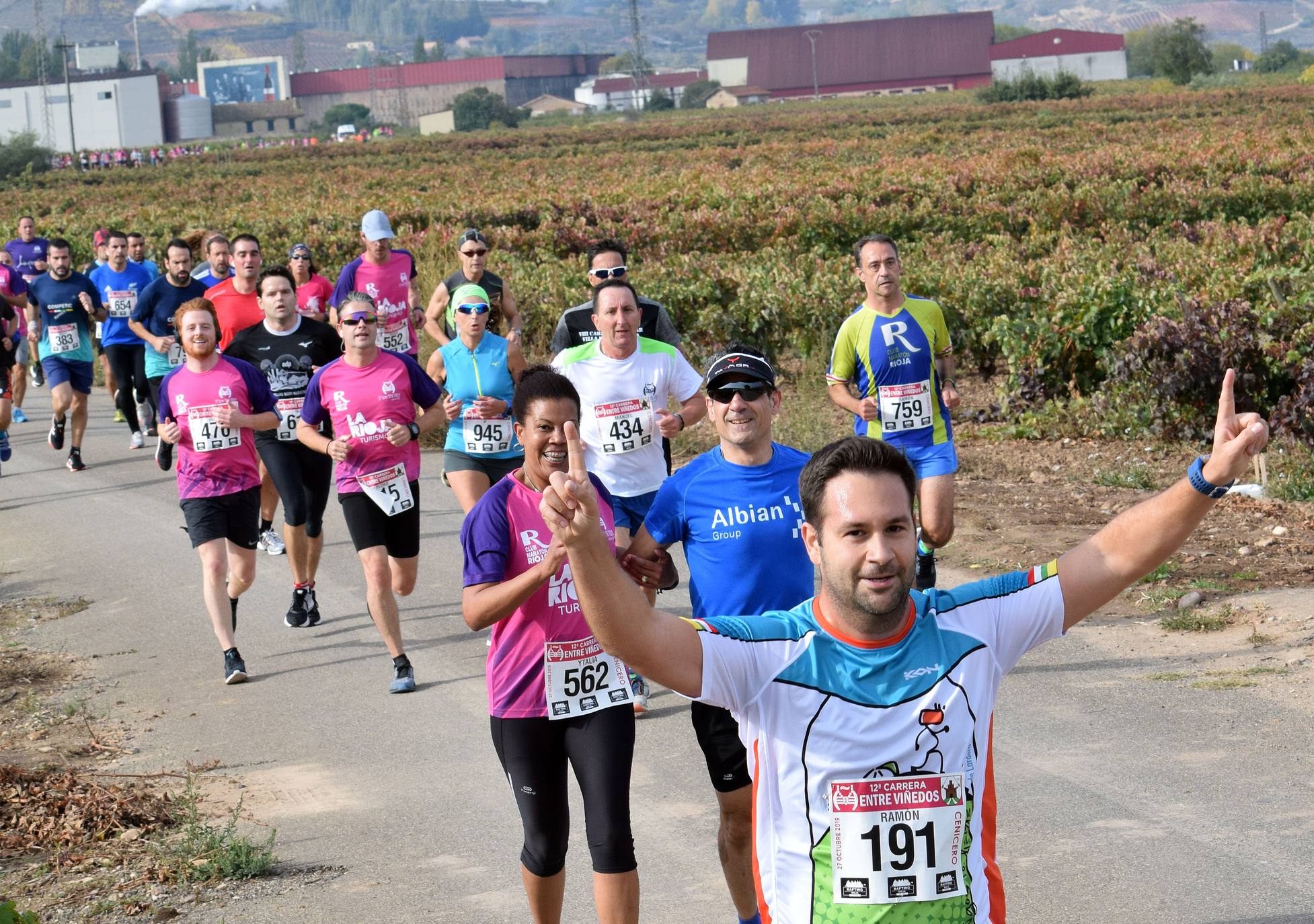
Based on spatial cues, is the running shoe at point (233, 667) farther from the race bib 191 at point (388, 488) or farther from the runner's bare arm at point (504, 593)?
the runner's bare arm at point (504, 593)

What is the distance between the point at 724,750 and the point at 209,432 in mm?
4568

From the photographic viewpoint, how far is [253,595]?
10.3 meters

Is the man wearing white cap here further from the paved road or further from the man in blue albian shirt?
the man in blue albian shirt

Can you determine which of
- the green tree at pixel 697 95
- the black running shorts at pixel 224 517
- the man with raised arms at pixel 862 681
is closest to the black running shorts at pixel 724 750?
the man with raised arms at pixel 862 681

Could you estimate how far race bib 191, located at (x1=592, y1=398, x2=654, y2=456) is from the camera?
735 centimetres

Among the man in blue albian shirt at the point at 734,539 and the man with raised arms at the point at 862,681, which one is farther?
the man in blue albian shirt at the point at 734,539

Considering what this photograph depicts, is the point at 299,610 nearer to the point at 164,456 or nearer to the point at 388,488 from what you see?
the point at 388,488

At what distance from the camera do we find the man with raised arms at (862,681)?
305cm

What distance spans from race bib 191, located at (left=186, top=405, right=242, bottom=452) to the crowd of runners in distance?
12mm

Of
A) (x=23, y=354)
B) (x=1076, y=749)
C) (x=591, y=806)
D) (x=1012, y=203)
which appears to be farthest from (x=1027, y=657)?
(x=1012, y=203)

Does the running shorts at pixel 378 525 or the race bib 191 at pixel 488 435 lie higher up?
the race bib 191 at pixel 488 435

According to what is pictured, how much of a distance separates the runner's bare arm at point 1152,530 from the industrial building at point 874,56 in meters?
153

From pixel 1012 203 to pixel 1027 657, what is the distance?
734 inches

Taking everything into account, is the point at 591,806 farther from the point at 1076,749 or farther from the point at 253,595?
the point at 253,595
